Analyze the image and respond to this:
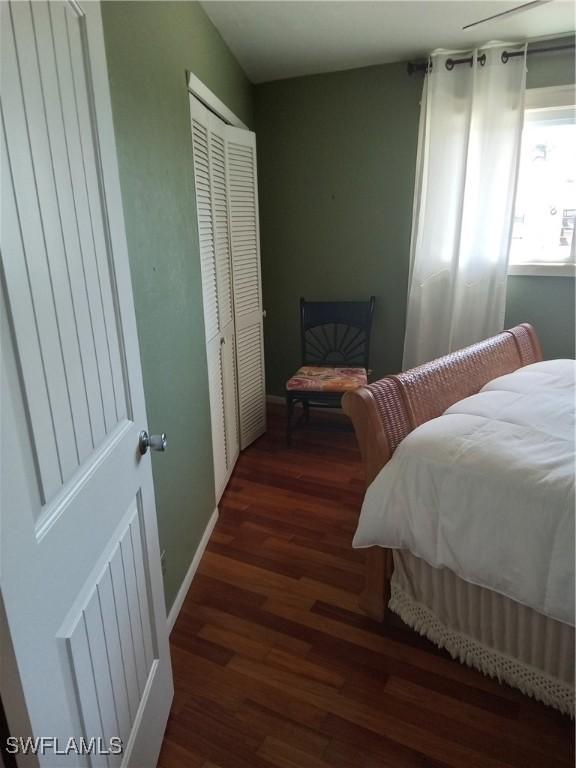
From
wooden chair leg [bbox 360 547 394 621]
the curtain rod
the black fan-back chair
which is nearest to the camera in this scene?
wooden chair leg [bbox 360 547 394 621]

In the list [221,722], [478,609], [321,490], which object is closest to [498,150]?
[321,490]

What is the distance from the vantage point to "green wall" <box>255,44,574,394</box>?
124 inches

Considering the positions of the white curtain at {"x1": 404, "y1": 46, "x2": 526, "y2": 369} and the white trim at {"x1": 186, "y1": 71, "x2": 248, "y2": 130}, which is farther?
the white curtain at {"x1": 404, "y1": 46, "x2": 526, "y2": 369}

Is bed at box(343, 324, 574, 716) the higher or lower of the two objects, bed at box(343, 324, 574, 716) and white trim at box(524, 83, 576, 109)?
the lower

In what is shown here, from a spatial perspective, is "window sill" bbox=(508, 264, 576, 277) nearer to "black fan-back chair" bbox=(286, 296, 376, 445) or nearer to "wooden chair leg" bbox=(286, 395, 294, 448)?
"black fan-back chair" bbox=(286, 296, 376, 445)

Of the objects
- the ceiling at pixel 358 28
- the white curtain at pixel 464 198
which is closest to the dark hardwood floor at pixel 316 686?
the white curtain at pixel 464 198

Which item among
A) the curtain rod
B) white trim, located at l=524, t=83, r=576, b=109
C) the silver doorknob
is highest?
the curtain rod

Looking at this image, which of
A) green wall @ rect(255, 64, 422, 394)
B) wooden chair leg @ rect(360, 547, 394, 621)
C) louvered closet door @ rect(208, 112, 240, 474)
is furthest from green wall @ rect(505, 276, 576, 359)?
wooden chair leg @ rect(360, 547, 394, 621)

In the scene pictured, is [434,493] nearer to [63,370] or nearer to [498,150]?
[63,370]

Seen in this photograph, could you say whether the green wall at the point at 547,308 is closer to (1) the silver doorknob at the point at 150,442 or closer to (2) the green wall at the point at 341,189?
(2) the green wall at the point at 341,189

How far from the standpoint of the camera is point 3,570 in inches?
24.7

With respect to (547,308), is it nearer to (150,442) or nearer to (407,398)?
(407,398)

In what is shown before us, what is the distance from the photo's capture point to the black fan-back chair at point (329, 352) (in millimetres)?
3123

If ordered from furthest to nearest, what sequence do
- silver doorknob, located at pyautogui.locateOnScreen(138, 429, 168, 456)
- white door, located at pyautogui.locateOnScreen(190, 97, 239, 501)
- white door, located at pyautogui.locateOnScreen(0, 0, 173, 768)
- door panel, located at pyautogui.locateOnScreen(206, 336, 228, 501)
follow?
1. door panel, located at pyautogui.locateOnScreen(206, 336, 228, 501)
2. white door, located at pyautogui.locateOnScreen(190, 97, 239, 501)
3. silver doorknob, located at pyautogui.locateOnScreen(138, 429, 168, 456)
4. white door, located at pyautogui.locateOnScreen(0, 0, 173, 768)
